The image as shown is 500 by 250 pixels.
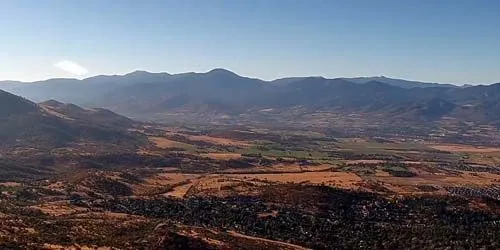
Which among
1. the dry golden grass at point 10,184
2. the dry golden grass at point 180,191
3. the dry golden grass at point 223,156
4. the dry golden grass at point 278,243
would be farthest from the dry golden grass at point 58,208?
the dry golden grass at point 223,156

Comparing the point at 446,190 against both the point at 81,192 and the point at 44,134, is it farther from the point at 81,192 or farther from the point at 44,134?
the point at 44,134

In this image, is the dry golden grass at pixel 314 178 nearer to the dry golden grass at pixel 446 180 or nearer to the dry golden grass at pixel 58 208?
the dry golden grass at pixel 446 180

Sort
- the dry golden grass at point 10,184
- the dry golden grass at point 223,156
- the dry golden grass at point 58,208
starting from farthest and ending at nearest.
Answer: the dry golden grass at point 223,156 < the dry golden grass at point 10,184 < the dry golden grass at point 58,208

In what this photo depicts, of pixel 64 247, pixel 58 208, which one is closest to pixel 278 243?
pixel 64 247

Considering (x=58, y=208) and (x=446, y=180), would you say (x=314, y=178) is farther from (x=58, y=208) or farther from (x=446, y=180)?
(x=58, y=208)

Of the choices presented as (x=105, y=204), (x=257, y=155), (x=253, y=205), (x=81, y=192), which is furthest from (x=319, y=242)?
(x=257, y=155)

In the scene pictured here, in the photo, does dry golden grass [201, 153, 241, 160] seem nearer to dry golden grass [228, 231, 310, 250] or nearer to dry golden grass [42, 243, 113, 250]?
dry golden grass [228, 231, 310, 250]

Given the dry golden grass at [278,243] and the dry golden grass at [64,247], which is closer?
the dry golden grass at [64,247]

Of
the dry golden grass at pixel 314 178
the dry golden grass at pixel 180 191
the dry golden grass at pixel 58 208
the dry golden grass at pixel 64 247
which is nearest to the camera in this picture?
the dry golden grass at pixel 64 247

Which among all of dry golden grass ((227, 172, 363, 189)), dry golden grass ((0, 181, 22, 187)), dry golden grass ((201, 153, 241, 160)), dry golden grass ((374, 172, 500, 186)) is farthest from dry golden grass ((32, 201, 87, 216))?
dry golden grass ((201, 153, 241, 160))

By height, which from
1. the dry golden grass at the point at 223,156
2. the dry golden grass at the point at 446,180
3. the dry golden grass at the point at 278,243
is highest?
the dry golden grass at the point at 278,243

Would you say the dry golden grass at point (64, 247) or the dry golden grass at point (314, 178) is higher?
the dry golden grass at point (64, 247)
